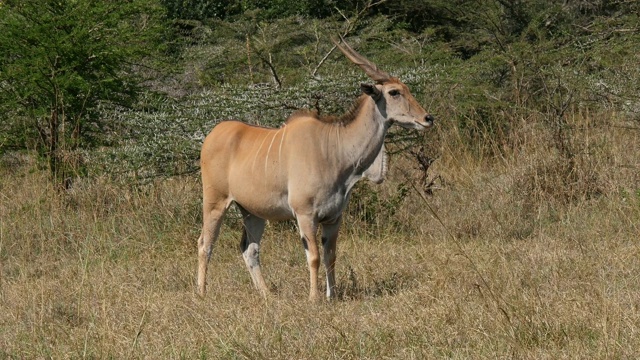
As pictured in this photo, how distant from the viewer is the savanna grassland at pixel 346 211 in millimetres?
5266

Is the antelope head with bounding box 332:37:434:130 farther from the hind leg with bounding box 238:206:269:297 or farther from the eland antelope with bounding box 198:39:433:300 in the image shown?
the hind leg with bounding box 238:206:269:297

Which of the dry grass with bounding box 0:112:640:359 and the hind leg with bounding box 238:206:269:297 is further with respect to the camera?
the hind leg with bounding box 238:206:269:297

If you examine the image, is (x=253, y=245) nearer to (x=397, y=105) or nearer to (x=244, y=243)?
(x=244, y=243)

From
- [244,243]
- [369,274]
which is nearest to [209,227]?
[244,243]

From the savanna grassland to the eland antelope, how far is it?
13.1 inches

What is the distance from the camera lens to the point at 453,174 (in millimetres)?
10320

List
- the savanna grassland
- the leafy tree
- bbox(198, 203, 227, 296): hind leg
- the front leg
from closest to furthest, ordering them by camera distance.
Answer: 1. the savanna grassland
2. the front leg
3. bbox(198, 203, 227, 296): hind leg
4. the leafy tree

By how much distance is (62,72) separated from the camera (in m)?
9.66

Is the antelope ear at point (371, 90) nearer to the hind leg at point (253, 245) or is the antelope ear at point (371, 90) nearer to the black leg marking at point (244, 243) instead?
the hind leg at point (253, 245)

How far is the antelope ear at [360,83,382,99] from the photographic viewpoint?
6.69m

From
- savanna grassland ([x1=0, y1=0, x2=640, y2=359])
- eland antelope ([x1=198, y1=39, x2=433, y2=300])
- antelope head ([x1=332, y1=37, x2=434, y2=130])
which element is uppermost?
antelope head ([x1=332, y1=37, x2=434, y2=130])

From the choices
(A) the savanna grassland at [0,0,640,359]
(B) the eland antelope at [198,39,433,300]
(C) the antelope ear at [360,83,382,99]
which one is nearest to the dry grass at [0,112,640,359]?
(A) the savanna grassland at [0,0,640,359]

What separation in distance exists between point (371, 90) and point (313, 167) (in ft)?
2.11

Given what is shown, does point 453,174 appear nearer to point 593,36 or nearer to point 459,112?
point 459,112
